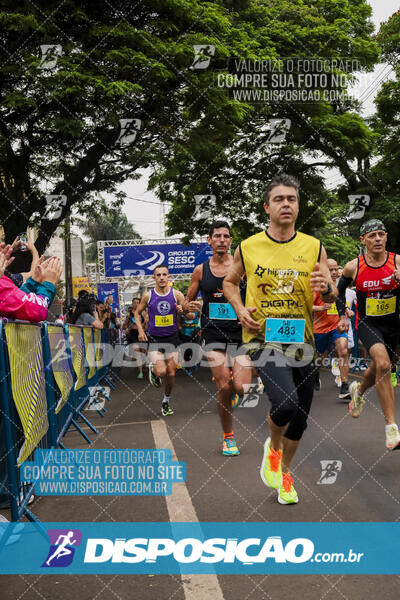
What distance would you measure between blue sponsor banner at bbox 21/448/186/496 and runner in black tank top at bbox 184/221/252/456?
681 millimetres

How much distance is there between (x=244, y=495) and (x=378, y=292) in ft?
9.02

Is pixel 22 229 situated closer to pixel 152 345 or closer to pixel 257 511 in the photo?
pixel 152 345

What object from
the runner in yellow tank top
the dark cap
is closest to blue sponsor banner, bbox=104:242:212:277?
the dark cap

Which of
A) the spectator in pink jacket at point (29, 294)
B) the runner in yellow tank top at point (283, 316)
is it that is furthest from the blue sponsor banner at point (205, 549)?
the spectator in pink jacket at point (29, 294)

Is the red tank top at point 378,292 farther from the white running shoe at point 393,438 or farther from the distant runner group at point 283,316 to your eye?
the white running shoe at point 393,438

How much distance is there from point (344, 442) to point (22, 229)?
11407mm

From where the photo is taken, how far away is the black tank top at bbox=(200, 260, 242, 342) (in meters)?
6.84

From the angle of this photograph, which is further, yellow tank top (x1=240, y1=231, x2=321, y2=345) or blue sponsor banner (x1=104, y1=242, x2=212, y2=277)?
blue sponsor banner (x1=104, y1=242, x2=212, y2=277)

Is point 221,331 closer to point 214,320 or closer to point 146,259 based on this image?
point 214,320

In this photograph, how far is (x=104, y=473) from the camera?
5656 millimetres

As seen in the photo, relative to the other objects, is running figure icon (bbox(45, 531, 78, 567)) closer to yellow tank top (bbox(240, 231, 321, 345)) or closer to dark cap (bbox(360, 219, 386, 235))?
yellow tank top (bbox(240, 231, 321, 345))

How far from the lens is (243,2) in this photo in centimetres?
1941

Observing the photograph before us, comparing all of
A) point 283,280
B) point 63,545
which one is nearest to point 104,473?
point 63,545

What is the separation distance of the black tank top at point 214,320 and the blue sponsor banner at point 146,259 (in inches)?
966
